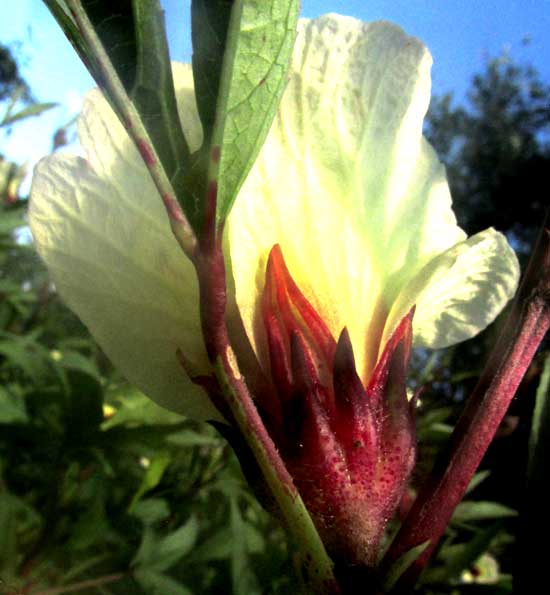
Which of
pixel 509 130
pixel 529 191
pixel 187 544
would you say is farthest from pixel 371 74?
pixel 529 191

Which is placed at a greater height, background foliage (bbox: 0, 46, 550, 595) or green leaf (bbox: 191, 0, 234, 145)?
green leaf (bbox: 191, 0, 234, 145)

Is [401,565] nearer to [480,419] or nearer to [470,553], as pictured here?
[480,419]

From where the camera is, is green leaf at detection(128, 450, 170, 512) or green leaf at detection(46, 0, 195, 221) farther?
green leaf at detection(128, 450, 170, 512)

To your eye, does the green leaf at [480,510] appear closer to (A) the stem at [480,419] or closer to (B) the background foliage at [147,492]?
(B) the background foliage at [147,492]

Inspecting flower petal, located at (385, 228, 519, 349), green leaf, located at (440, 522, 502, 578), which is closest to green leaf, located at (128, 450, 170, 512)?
green leaf, located at (440, 522, 502, 578)

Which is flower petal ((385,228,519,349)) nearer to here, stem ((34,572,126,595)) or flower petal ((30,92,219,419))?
flower petal ((30,92,219,419))

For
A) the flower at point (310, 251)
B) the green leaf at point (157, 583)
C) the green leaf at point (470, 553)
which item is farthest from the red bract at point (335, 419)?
the green leaf at point (470, 553)
